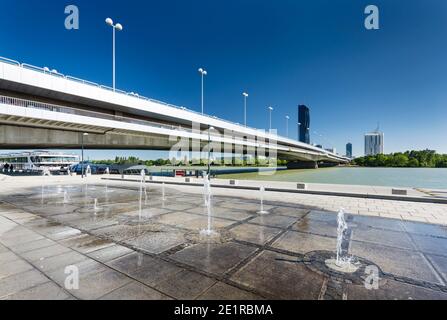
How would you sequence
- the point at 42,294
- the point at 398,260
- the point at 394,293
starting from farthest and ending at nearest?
1. the point at 398,260
2. the point at 394,293
3. the point at 42,294

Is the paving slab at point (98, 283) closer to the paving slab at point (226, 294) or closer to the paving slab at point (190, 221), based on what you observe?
the paving slab at point (226, 294)

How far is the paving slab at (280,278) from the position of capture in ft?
12.4

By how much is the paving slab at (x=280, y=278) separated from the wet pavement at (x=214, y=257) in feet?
0.06

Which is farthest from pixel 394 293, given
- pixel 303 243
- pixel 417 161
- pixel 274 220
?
pixel 417 161

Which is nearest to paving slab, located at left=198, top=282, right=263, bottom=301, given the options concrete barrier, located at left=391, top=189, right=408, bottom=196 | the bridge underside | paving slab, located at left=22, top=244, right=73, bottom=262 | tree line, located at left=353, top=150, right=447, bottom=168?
paving slab, located at left=22, top=244, right=73, bottom=262

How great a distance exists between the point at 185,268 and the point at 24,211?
9768mm

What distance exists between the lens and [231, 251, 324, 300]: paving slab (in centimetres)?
378

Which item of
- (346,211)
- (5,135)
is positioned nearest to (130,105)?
(5,135)

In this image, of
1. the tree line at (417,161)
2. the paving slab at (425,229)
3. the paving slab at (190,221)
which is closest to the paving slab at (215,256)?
the paving slab at (190,221)

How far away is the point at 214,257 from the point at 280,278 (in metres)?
1.64

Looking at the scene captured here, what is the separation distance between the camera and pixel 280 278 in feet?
14.0

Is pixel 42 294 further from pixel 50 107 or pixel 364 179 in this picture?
pixel 364 179

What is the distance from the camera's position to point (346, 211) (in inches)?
416

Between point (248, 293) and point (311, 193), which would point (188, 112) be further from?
point (248, 293)
